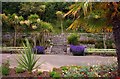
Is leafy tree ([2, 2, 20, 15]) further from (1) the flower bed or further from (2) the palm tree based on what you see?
(2) the palm tree

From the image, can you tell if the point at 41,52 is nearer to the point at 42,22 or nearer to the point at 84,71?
the point at 42,22

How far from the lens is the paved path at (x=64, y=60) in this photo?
447cm

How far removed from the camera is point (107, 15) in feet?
10.2

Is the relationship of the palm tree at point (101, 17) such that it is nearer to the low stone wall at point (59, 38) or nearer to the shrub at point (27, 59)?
the shrub at point (27, 59)

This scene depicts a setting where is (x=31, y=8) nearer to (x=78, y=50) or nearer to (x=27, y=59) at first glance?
(x=78, y=50)

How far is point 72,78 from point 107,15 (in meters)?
0.95

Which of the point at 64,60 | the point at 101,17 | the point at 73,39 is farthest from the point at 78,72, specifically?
the point at 73,39

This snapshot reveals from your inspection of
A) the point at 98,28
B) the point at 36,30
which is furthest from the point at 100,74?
the point at 36,30

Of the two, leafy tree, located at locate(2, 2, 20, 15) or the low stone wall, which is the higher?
leafy tree, located at locate(2, 2, 20, 15)

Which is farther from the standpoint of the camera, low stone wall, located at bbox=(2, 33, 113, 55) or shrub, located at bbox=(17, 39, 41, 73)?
low stone wall, located at bbox=(2, 33, 113, 55)

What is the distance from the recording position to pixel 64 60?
4906 millimetres

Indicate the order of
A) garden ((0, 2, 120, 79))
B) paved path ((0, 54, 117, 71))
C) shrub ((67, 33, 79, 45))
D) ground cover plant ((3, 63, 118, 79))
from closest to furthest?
ground cover plant ((3, 63, 118, 79)), garden ((0, 2, 120, 79)), paved path ((0, 54, 117, 71)), shrub ((67, 33, 79, 45))

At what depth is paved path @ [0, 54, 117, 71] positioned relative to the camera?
4.47m

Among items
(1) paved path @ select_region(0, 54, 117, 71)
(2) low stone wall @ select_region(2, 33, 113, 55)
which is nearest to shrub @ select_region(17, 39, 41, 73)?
(1) paved path @ select_region(0, 54, 117, 71)
